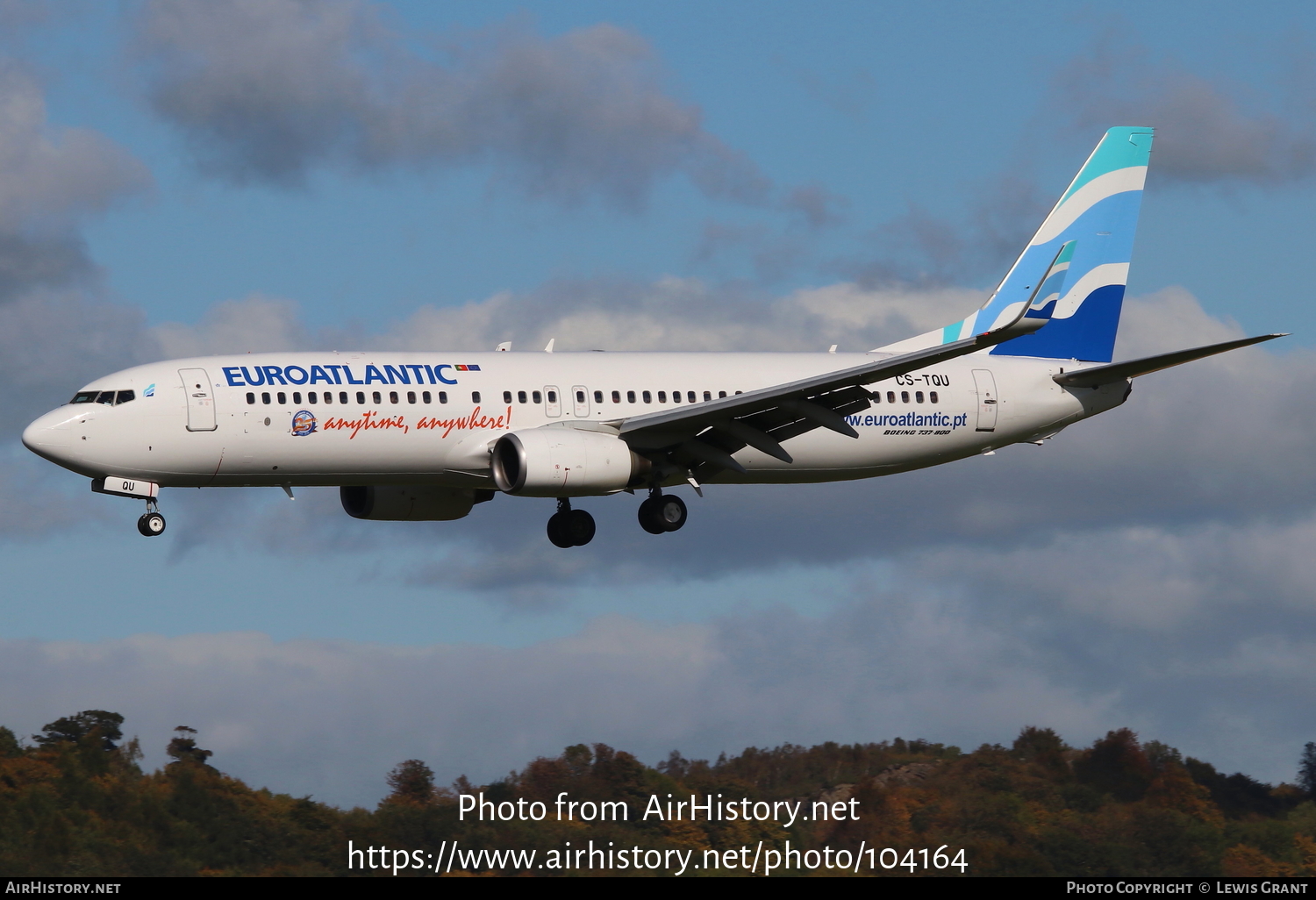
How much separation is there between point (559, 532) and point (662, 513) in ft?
10.7

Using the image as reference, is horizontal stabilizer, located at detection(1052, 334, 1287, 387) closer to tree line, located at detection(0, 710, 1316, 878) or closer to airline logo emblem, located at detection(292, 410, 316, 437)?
tree line, located at detection(0, 710, 1316, 878)

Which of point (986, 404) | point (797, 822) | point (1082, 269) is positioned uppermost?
point (1082, 269)

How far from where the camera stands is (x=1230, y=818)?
56312 mm

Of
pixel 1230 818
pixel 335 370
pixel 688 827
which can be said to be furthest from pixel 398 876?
pixel 1230 818

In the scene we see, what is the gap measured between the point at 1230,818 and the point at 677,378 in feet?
67.2

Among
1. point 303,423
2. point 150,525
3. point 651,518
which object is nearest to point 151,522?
point 150,525

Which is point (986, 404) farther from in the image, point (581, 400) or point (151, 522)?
point (151, 522)

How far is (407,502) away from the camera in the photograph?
5794cm

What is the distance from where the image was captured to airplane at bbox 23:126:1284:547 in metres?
50.6

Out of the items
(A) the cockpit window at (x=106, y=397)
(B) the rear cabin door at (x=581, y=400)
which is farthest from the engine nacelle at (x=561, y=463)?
(A) the cockpit window at (x=106, y=397)

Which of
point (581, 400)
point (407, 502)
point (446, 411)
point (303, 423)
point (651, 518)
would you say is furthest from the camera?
point (407, 502)

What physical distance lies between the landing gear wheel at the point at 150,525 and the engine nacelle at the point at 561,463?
8.90m

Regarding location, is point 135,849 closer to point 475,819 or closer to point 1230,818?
point 475,819

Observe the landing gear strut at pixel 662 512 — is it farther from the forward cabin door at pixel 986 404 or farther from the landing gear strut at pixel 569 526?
the forward cabin door at pixel 986 404
